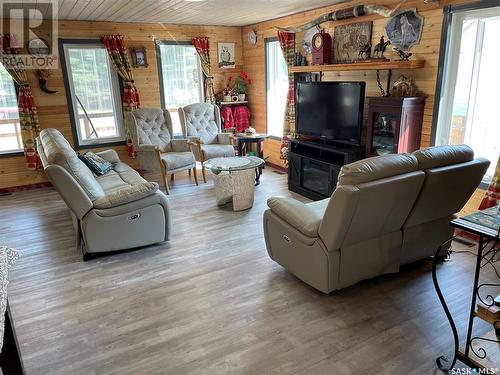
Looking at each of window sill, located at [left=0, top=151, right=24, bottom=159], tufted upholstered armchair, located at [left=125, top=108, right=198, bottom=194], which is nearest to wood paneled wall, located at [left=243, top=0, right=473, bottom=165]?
tufted upholstered armchair, located at [left=125, top=108, right=198, bottom=194]

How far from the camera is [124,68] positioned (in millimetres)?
5770

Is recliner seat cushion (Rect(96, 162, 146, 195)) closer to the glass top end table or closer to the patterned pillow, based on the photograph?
the patterned pillow

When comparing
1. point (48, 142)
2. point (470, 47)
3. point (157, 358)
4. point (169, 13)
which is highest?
point (169, 13)

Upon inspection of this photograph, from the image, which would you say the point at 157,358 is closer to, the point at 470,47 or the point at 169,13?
the point at 470,47

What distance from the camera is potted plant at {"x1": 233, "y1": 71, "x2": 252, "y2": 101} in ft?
21.8

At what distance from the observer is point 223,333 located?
7.73 feet

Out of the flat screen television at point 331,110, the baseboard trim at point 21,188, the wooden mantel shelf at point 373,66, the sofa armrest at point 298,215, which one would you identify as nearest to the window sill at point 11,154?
the baseboard trim at point 21,188

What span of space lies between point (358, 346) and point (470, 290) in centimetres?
111

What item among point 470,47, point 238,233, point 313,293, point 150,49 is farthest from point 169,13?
point 313,293

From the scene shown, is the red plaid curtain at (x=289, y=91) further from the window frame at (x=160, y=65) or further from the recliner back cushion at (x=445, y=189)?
the recliner back cushion at (x=445, y=189)

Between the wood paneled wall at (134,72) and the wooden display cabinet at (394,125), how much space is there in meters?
3.47

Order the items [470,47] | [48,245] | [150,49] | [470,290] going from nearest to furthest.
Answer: [470,290] → [470,47] → [48,245] → [150,49]

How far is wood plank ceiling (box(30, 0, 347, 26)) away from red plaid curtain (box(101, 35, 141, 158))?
297 millimetres

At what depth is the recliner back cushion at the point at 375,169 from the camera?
2.21m
